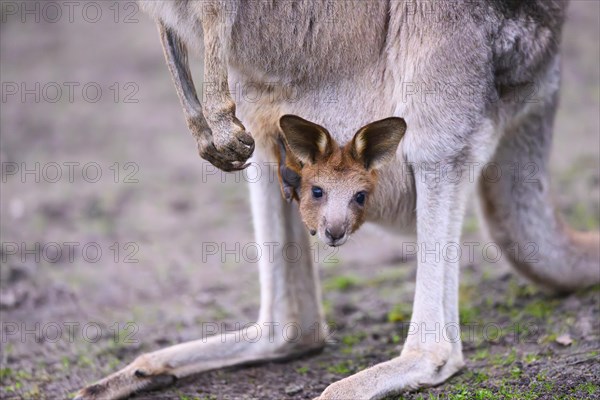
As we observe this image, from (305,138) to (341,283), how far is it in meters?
2.22

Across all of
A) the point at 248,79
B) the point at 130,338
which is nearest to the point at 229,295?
the point at 130,338

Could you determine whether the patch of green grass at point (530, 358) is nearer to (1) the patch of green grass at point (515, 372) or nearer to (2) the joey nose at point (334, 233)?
(1) the patch of green grass at point (515, 372)

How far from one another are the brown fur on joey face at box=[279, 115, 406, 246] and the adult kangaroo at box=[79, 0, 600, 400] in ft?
0.21

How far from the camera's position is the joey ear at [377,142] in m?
3.54

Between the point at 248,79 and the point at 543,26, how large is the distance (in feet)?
4.24

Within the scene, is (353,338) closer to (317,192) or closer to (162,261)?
(317,192)

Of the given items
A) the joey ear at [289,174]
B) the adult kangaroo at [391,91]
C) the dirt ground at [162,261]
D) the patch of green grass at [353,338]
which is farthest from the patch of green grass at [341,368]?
the joey ear at [289,174]

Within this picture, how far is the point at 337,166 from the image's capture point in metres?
3.62

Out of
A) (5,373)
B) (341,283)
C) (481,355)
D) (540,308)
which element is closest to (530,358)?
(481,355)

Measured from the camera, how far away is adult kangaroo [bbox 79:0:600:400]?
11.9ft

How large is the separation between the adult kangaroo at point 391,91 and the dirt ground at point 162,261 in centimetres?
22

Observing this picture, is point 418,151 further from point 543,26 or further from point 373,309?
point 373,309

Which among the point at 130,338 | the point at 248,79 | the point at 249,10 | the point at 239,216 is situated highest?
the point at 249,10

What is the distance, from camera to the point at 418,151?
3.72 metres
